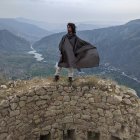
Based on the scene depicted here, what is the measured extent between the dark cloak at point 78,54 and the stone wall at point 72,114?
0.99 meters

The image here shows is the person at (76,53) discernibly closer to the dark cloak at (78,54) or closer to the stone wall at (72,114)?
the dark cloak at (78,54)

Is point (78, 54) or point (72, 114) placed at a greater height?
point (78, 54)

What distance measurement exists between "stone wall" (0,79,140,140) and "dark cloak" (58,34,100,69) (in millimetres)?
987

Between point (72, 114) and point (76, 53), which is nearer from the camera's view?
point (76, 53)

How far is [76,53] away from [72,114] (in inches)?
106

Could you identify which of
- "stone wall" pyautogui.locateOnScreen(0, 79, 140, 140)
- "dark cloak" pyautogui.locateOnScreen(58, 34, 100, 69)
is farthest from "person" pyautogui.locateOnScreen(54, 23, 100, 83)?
"stone wall" pyautogui.locateOnScreen(0, 79, 140, 140)

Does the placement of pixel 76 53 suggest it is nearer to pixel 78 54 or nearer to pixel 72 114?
pixel 78 54

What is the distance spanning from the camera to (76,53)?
13547mm

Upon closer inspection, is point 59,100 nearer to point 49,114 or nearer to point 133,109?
point 49,114

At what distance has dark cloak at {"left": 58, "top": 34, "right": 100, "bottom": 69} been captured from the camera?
13.4 m

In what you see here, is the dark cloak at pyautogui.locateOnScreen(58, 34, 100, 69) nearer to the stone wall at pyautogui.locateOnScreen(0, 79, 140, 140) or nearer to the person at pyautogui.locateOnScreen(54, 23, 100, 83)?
the person at pyautogui.locateOnScreen(54, 23, 100, 83)

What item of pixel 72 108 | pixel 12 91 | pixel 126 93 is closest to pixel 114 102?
pixel 126 93

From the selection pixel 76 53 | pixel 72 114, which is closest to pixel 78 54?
pixel 76 53

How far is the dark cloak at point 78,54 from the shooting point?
13.4 m
